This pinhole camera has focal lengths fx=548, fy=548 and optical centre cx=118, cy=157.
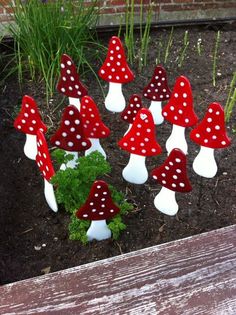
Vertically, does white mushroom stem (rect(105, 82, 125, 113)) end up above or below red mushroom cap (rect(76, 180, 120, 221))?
above

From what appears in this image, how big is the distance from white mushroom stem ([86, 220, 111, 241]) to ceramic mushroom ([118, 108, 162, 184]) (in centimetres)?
29

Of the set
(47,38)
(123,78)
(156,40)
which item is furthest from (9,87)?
(156,40)

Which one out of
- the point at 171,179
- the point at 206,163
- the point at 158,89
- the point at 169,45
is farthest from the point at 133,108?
the point at 169,45

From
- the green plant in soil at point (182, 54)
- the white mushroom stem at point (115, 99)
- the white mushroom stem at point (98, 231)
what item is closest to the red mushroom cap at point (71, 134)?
the white mushroom stem at point (98, 231)

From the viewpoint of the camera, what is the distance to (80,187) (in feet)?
6.44

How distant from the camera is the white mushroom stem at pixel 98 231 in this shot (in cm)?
198

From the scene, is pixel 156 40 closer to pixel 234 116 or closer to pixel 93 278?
pixel 234 116

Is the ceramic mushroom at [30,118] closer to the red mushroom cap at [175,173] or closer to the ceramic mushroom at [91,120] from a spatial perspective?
the ceramic mushroom at [91,120]

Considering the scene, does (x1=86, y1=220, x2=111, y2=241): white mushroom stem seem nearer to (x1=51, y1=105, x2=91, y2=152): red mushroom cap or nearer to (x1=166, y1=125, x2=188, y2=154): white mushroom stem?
(x1=51, y1=105, x2=91, y2=152): red mushroom cap

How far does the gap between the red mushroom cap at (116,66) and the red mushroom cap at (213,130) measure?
0.59 meters

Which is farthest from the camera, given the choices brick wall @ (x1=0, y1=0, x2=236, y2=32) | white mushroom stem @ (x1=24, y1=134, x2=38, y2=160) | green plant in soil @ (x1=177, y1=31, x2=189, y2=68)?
brick wall @ (x1=0, y1=0, x2=236, y2=32)

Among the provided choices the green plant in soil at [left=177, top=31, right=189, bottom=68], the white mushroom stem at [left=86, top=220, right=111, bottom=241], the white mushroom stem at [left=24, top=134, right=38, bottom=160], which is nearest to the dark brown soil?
the white mushroom stem at [left=86, top=220, right=111, bottom=241]

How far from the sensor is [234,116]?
2.84 metres

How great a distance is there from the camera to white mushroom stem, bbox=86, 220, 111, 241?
198 cm
